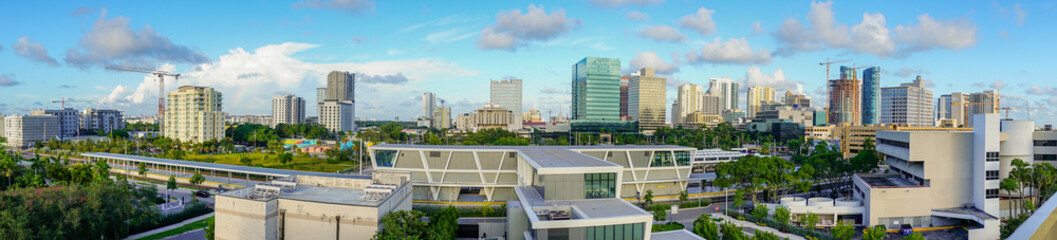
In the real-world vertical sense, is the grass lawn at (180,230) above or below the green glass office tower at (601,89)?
below

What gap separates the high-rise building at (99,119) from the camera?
175 metres

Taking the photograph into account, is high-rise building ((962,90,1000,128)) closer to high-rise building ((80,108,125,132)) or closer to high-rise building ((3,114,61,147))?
high-rise building ((3,114,61,147))

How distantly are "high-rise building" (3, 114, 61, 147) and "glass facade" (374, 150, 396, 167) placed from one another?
135 m

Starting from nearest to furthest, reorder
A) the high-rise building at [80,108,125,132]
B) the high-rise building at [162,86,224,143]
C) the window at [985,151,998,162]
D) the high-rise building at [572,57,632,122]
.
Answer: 1. the window at [985,151,998,162]
2. the high-rise building at [162,86,224,143]
3. the high-rise building at [572,57,632,122]
4. the high-rise building at [80,108,125,132]

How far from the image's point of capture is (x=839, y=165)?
196ft

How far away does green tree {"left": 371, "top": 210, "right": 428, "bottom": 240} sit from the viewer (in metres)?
25.5

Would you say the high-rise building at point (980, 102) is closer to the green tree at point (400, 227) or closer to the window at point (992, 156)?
the window at point (992, 156)

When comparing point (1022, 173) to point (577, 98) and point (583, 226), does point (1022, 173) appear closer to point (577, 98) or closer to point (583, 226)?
point (583, 226)

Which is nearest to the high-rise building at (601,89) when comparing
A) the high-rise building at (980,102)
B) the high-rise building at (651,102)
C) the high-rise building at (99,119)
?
the high-rise building at (651,102)

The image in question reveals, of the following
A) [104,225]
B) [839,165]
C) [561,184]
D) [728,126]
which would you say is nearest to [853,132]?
[728,126]

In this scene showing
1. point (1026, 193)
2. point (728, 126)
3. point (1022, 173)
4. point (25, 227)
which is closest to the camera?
point (25, 227)

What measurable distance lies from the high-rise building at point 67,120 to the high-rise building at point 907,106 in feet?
858

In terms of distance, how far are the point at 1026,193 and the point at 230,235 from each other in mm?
61747

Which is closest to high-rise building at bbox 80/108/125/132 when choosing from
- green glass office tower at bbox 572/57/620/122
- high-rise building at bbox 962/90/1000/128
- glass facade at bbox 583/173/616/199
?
green glass office tower at bbox 572/57/620/122
